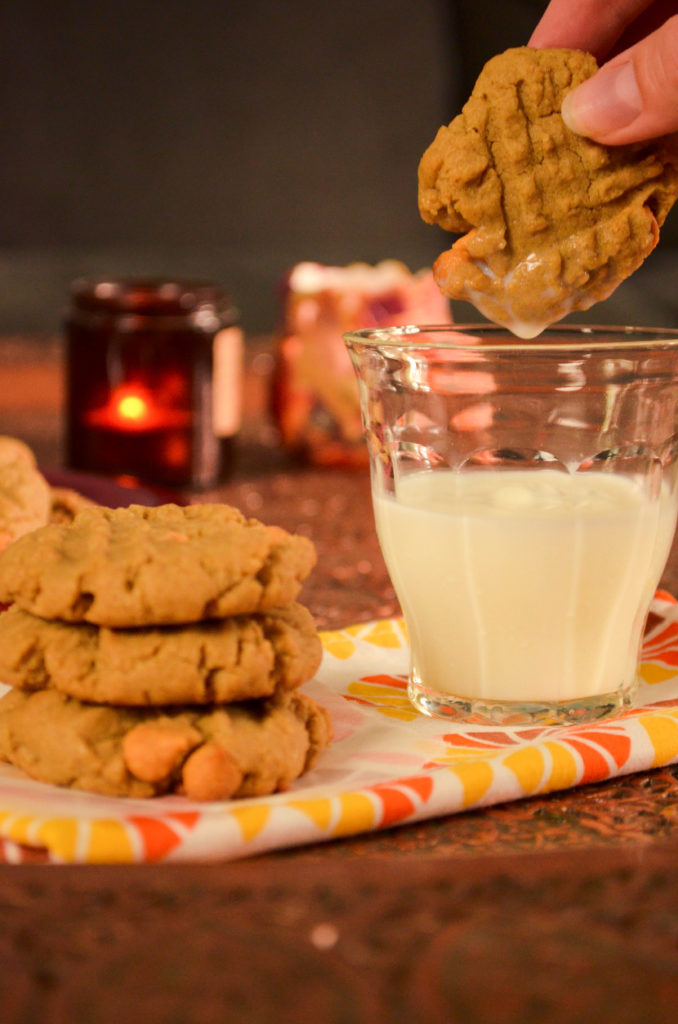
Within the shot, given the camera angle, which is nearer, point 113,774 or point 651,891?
point 651,891

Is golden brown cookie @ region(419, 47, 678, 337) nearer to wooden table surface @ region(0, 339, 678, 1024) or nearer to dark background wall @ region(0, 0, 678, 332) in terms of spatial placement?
wooden table surface @ region(0, 339, 678, 1024)

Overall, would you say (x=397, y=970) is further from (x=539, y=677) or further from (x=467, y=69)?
(x=467, y=69)

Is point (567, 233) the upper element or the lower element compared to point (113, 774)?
upper

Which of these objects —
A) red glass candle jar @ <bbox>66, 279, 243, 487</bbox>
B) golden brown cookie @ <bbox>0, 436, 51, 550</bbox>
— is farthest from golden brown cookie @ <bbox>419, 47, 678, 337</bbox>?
red glass candle jar @ <bbox>66, 279, 243, 487</bbox>

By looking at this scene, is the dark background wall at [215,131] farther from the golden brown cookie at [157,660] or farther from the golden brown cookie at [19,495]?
the golden brown cookie at [157,660]

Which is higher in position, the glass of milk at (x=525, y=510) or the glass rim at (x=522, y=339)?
the glass rim at (x=522, y=339)

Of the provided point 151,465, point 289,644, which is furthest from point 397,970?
point 151,465

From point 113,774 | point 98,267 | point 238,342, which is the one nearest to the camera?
point 113,774

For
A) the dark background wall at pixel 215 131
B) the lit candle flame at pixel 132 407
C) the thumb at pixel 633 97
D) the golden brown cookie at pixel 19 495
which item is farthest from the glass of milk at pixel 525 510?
the dark background wall at pixel 215 131

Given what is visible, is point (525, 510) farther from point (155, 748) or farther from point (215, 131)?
point (215, 131)
